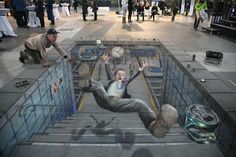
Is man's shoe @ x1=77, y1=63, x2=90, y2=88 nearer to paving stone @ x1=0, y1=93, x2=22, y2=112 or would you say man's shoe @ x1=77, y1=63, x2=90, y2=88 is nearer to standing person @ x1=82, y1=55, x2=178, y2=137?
standing person @ x1=82, y1=55, x2=178, y2=137

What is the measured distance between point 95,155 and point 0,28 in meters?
8.73

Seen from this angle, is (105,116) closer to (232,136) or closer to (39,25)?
(232,136)

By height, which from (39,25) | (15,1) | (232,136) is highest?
(15,1)

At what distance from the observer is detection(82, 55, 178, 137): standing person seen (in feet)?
10.9

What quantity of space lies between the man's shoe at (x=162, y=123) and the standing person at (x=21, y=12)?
35.9 feet

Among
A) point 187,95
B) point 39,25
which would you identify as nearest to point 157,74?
point 187,95

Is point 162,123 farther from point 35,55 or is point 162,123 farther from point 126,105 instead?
point 35,55

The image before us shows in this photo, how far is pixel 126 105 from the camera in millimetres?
4320

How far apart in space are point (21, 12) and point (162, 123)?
11407 millimetres

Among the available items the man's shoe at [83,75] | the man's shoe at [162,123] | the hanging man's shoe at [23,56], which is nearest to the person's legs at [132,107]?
the man's shoe at [162,123]

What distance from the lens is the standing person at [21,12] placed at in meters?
11.1

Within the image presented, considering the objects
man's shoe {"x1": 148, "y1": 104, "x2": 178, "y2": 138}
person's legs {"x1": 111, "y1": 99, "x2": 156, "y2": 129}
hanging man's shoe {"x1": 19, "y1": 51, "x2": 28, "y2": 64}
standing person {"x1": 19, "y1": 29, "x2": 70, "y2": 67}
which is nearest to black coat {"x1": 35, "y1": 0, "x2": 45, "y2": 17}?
hanging man's shoe {"x1": 19, "y1": 51, "x2": 28, "y2": 64}

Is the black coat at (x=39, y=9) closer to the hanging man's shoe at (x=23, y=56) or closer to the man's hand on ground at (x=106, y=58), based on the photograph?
the man's hand on ground at (x=106, y=58)

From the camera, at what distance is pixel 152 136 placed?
3070 mm
